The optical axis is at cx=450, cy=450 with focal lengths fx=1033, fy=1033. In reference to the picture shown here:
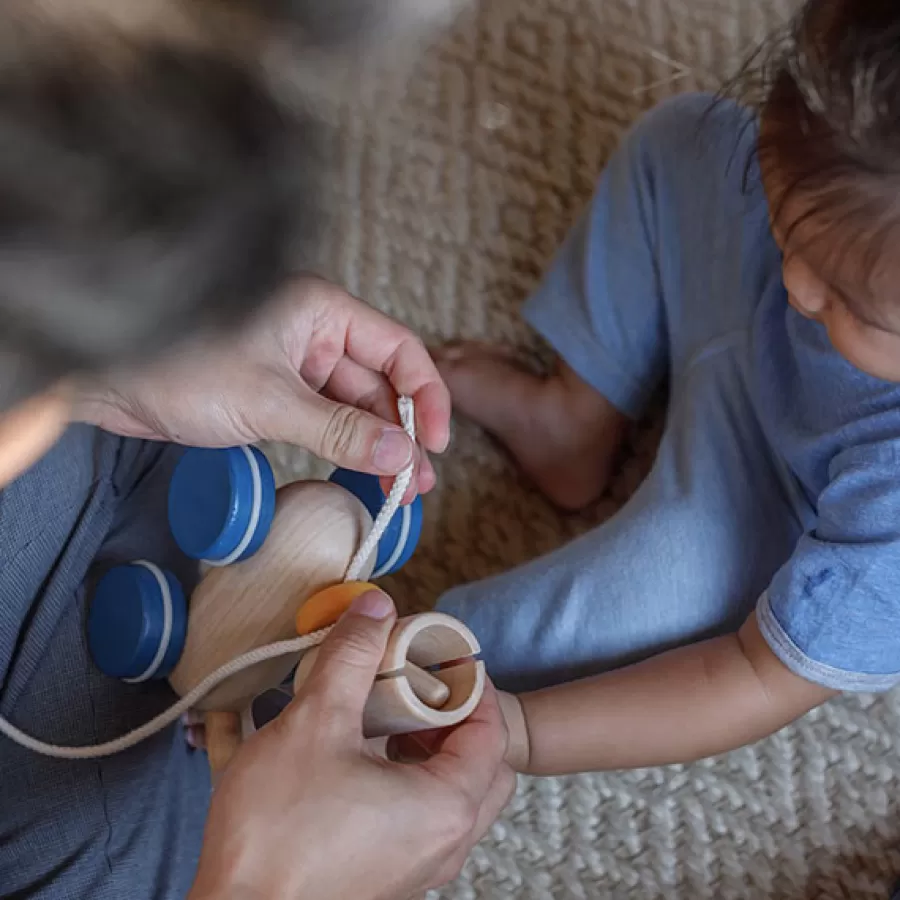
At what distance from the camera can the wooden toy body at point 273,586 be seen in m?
0.52

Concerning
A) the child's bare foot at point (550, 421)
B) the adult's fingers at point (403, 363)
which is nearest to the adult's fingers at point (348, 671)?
the adult's fingers at point (403, 363)

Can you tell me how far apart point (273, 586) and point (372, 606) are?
69 mm

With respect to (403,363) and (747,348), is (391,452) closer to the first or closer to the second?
(403,363)

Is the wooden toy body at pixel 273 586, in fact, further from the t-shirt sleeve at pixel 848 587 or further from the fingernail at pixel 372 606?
the t-shirt sleeve at pixel 848 587

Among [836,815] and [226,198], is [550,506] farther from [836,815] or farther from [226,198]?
[226,198]

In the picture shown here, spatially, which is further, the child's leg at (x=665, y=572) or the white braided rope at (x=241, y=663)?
the child's leg at (x=665, y=572)

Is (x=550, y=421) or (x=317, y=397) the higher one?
(x=317, y=397)

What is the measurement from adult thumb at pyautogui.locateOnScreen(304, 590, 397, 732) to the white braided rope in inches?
1.1

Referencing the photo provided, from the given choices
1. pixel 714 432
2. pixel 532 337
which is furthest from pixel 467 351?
pixel 714 432

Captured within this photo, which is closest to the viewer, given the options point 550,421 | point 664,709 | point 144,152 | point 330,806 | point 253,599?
point 144,152

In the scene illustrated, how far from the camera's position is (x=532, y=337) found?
86 cm

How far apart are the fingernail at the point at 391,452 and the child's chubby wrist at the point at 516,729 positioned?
0.65 ft

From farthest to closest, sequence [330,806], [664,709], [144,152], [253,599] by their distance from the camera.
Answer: [664,709] → [253,599] → [330,806] → [144,152]

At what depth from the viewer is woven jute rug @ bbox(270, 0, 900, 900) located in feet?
2.41
